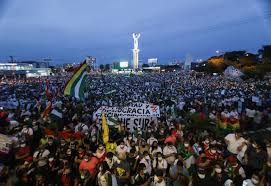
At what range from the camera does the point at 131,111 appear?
12.1 metres

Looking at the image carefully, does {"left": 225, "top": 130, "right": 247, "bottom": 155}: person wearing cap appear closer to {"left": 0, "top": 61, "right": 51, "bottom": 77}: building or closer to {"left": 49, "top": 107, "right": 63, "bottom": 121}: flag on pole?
{"left": 49, "top": 107, "right": 63, "bottom": 121}: flag on pole

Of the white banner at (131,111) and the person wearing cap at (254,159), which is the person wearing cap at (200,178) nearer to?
the person wearing cap at (254,159)

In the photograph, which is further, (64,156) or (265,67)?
(265,67)

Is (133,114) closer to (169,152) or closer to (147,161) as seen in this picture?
(169,152)

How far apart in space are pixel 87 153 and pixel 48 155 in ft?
3.02

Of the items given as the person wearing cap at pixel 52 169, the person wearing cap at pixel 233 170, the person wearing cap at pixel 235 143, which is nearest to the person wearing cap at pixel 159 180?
the person wearing cap at pixel 233 170

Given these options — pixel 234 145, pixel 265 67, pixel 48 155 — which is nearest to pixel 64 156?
pixel 48 155

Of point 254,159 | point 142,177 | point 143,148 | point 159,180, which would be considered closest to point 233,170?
point 254,159

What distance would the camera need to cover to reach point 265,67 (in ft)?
190

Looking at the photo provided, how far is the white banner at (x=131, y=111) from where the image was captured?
39.3ft

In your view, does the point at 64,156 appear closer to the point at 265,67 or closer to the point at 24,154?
the point at 24,154

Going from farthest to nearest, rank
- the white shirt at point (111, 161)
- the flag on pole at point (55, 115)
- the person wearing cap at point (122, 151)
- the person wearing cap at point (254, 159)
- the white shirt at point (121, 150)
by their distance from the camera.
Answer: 1. the flag on pole at point (55, 115)
2. the white shirt at point (121, 150)
3. the person wearing cap at point (122, 151)
4. the person wearing cap at point (254, 159)
5. the white shirt at point (111, 161)

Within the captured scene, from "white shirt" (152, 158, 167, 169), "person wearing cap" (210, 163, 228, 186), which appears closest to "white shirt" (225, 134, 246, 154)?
"white shirt" (152, 158, 167, 169)

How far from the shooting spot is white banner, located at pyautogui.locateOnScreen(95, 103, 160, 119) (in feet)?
39.3
